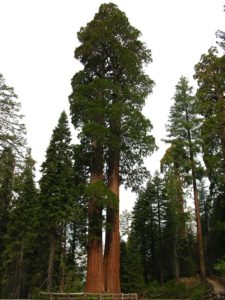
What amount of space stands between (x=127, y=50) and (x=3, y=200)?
2433cm

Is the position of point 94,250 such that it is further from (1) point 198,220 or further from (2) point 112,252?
(1) point 198,220

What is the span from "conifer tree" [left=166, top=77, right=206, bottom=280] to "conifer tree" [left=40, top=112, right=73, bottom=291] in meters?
8.92

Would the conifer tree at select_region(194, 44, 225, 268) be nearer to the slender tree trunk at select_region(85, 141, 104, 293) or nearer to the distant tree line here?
the distant tree line

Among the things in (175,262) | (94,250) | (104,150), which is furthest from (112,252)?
(175,262)

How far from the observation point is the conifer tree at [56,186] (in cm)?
2627

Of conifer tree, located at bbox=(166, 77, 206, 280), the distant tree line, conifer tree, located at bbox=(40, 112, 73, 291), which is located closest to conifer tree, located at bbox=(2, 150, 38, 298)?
Result: the distant tree line

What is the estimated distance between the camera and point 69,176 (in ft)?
91.7

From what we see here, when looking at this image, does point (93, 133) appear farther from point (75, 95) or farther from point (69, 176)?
point (69, 176)

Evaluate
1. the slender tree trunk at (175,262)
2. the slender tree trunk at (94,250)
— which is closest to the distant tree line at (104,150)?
the slender tree trunk at (94,250)

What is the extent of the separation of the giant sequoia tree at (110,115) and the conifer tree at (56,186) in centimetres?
535

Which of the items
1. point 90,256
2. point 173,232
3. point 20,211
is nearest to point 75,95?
point 90,256

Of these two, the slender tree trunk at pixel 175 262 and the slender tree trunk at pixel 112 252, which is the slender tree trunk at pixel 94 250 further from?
the slender tree trunk at pixel 175 262

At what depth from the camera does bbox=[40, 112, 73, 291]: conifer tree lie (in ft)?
86.2

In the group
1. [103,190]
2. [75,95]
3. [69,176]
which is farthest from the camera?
[69,176]
